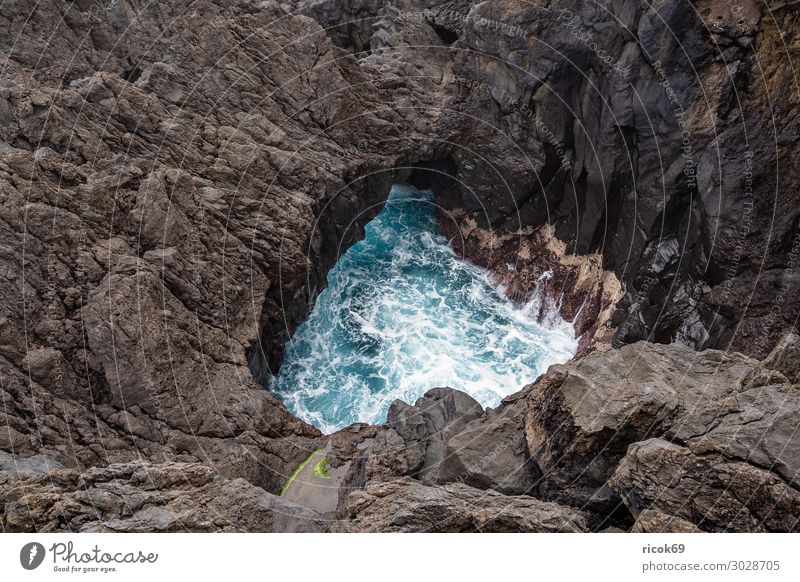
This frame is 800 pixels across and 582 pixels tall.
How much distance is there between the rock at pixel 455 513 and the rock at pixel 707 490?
215 cm

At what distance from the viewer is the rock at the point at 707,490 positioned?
38.6 ft

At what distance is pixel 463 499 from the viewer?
15.4m

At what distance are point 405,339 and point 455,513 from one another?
2311cm

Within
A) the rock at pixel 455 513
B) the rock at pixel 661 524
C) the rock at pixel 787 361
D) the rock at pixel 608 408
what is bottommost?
the rock at pixel 455 513

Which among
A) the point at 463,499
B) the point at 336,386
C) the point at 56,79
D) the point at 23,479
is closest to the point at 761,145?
the point at 463,499

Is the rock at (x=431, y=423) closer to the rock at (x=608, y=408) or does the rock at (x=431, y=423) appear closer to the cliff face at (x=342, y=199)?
the cliff face at (x=342, y=199)

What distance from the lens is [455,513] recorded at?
14461 millimetres

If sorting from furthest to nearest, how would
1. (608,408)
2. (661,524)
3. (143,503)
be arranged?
(608,408), (143,503), (661,524)

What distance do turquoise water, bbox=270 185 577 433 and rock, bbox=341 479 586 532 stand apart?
51.8 feet

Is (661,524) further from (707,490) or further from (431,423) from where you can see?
(431,423)

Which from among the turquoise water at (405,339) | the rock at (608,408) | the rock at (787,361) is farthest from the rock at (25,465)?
the rock at (787,361)

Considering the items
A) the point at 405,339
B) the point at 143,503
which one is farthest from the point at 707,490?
the point at 405,339
